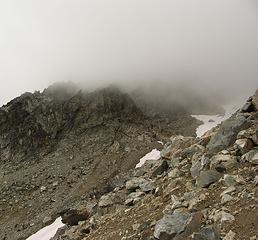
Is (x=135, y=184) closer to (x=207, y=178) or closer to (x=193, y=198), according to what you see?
(x=207, y=178)

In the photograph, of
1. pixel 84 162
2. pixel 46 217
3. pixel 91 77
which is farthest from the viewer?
pixel 91 77

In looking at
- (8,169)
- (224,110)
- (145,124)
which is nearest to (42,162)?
(8,169)

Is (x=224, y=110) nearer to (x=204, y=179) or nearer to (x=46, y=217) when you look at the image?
(x=46, y=217)

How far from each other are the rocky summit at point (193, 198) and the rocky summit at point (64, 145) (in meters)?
30.4

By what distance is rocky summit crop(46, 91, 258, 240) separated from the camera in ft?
55.7

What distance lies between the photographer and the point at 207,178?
20734 millimetres

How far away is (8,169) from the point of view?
88.8m

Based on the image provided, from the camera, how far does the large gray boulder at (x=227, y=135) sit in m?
23.7

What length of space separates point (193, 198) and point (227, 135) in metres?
5.55

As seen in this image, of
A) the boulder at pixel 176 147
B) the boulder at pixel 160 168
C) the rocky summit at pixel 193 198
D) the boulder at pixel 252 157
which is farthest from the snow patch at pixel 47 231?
the boulder at pixel 252 157

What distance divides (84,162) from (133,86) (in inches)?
1524

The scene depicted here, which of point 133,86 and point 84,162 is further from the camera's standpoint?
point 133,86

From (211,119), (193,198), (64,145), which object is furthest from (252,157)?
(211,119)

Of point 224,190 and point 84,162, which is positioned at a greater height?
point 224,190
